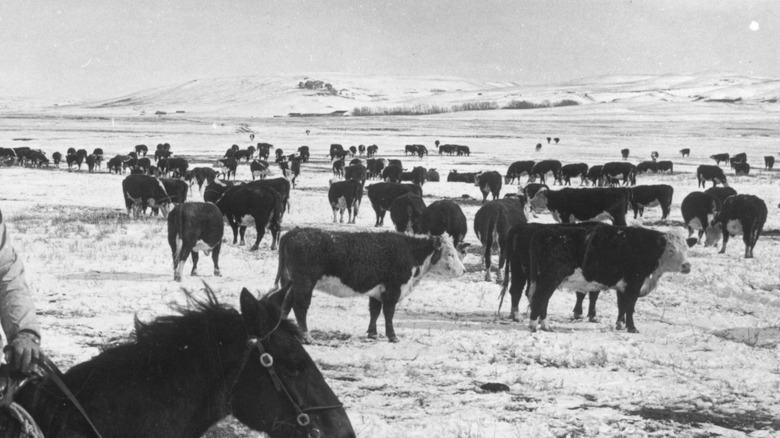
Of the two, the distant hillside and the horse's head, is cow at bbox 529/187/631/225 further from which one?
the distant hillside

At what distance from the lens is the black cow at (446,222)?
15273 millimetres

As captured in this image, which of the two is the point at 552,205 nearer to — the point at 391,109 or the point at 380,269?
the point at 380,269

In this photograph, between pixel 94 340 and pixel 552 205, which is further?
pixel 552 205

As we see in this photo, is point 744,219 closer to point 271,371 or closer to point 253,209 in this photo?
point 253,209

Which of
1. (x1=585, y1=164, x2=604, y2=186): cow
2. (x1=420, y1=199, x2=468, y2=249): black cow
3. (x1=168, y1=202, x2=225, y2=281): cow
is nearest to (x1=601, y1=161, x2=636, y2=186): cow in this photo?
(x1=585, y1=164, x2=604, y2=186): cow

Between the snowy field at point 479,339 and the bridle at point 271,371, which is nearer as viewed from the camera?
the bridle at point 271,371

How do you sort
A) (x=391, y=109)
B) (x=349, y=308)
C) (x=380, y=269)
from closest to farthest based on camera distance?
(x=380, y=269), (x=349, y=308), (x=391, y=109)

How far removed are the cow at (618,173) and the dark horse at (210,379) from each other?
1397 inches

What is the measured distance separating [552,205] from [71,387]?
18665 millimetres

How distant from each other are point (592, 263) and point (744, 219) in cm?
856

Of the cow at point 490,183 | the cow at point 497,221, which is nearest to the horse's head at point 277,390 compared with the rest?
the cow at point 497,221

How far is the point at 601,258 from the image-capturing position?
9.73m

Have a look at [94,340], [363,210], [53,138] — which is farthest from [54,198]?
[53,138]

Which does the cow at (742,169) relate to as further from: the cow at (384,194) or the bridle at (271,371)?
the bridle at (271,371)
